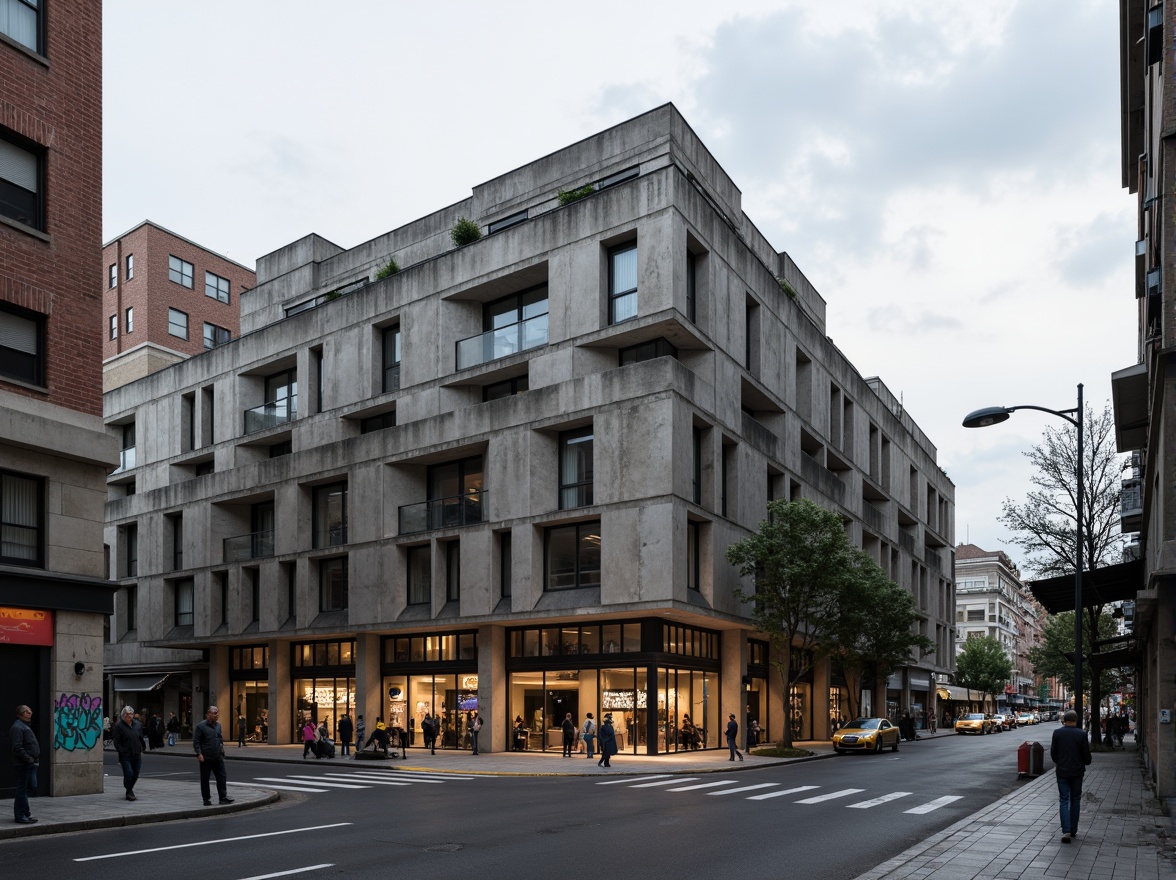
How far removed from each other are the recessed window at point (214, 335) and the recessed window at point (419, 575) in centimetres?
3035

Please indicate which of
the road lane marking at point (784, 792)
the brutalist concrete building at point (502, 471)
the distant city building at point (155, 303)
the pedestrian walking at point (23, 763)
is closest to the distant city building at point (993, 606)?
the brutalist concrete building at point (502, 471)

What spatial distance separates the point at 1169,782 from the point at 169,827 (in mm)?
16436

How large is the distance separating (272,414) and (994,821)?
38.2 meters

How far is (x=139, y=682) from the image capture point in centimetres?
5147

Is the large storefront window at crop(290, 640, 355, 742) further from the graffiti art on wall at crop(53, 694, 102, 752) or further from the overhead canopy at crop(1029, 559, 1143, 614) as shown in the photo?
the overhead canopy at crop(1029, 559, 1143, 614)

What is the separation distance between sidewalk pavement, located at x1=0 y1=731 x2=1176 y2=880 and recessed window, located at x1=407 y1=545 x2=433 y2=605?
9.98 meters

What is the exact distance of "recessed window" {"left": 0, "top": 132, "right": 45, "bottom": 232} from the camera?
2053 centimetres

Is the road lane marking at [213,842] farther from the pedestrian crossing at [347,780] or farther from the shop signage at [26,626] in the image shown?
the shop signage at [26,626]

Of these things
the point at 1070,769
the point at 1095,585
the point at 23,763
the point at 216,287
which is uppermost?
the point at 216,287

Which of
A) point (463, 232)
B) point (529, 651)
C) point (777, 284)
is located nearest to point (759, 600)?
point (529, 651)

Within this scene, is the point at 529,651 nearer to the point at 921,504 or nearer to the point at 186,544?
the point at 186,544

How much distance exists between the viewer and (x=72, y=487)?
20812mm

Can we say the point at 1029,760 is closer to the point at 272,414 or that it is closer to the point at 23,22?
the point at 23,22

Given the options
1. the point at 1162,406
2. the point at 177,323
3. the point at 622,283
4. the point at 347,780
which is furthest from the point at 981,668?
the point at 1162,406
